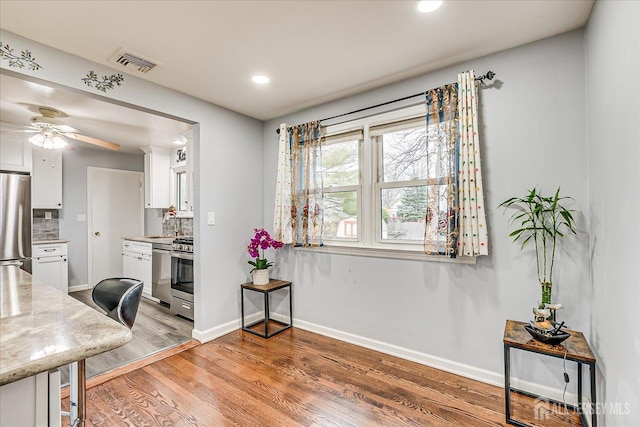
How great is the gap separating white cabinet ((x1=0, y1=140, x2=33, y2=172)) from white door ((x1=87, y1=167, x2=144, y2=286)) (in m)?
1.02

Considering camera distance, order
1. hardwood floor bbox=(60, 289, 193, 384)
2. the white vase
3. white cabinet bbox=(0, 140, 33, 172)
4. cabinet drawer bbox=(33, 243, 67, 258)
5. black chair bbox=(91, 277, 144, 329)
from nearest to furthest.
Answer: black chair bbox=(91, 277, 144, 329), hardwood floor bbox=(60, 289, 193, 384), the white vase, white cabinet bbox=(0, 140, 33, 172), cabinet drawer bbox=(33, 243, 67, 258)

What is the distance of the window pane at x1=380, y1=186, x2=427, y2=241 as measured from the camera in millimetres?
2637

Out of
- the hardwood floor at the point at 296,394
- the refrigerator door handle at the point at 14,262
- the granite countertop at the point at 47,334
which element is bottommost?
the hardwood floor at the point at 296,394

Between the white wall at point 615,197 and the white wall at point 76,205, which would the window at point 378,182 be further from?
the white wall at point 76,205

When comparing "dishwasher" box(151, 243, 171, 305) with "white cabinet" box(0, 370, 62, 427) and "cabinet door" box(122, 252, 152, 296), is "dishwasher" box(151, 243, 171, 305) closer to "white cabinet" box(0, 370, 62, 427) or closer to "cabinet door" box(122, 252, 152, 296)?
"cabinet door" box(122, 252, 152, 296)

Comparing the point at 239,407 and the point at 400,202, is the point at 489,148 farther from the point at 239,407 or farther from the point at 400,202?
the point at 239,407

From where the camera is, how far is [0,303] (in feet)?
3.81

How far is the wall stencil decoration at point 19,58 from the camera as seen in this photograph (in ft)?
6.25

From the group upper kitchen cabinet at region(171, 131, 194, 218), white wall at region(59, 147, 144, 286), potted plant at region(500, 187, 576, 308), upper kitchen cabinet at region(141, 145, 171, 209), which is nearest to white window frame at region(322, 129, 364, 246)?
potted plant at region(500, 187, 576, 308)

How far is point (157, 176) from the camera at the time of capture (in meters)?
4.94

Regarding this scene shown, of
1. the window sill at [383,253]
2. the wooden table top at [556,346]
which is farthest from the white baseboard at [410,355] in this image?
the window sill at [383,253]

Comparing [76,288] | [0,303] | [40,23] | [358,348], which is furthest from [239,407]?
[76,288]

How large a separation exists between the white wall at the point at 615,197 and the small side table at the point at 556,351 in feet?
0.20

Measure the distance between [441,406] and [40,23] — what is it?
3.46m
